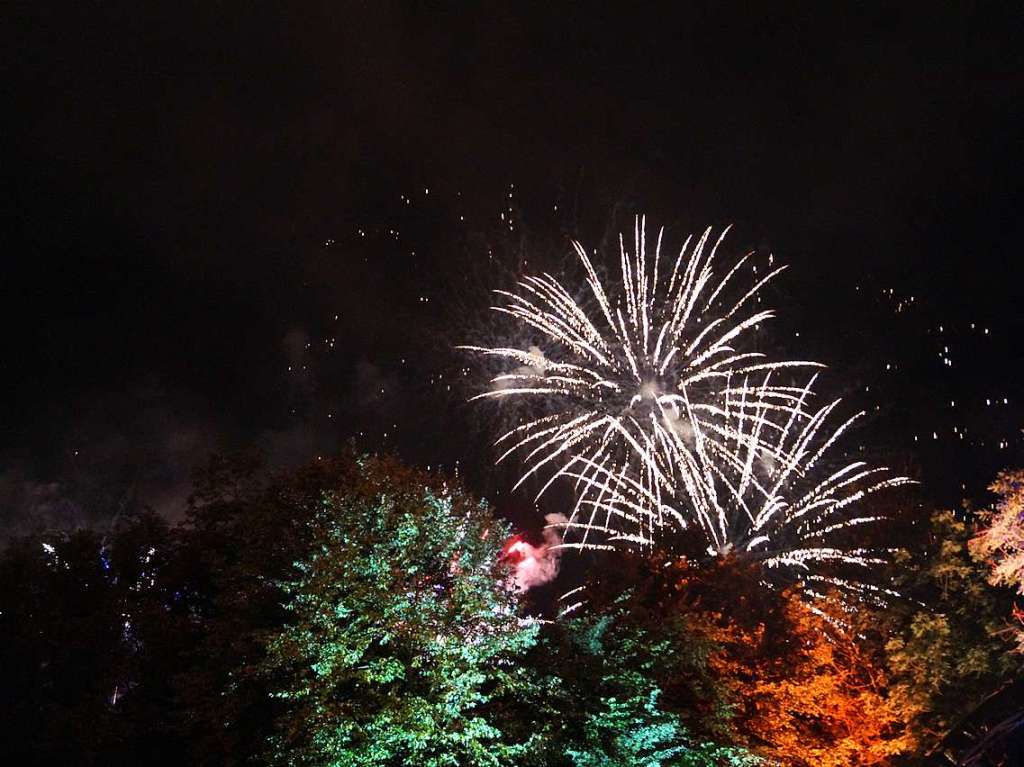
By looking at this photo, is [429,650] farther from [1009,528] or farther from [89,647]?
[1009,528]

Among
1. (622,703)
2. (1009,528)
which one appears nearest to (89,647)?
(622,703)

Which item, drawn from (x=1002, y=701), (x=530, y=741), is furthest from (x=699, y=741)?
(x=1002, y=701)

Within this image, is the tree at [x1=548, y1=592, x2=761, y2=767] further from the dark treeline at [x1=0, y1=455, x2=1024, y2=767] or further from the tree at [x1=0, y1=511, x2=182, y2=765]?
the tree at [x1=0, y1=511, x2=182, y2=765]

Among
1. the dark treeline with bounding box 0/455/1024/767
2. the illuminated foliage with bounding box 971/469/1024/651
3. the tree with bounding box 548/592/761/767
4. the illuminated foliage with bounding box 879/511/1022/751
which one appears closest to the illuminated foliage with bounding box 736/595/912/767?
the dark treeline with bounding box 0/455/1024/767

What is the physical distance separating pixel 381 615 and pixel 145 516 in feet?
32.7

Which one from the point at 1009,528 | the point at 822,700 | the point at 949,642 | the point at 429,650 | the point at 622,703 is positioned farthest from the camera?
the point at 822,700

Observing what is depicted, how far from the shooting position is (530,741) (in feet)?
50.1

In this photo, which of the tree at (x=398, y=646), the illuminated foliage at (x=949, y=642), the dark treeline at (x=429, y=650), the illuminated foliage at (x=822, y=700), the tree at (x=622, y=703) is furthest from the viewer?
the illuminated foliage at (x=949, y=642)

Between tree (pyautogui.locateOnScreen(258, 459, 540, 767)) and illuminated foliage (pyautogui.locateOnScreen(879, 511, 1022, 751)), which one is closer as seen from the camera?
tree (pyautogui.locateOnScreen(258, 459, 540, 767))

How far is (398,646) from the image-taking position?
15680mm

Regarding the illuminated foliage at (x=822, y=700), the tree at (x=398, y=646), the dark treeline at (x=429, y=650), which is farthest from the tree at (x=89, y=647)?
the illuminated foliage at (x=822, y=700)

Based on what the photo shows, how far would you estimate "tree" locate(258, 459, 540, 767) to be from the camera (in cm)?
1441

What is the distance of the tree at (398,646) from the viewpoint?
47.3 feet

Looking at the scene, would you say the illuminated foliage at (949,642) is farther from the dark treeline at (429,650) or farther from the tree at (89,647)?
the tree at (89,647)
